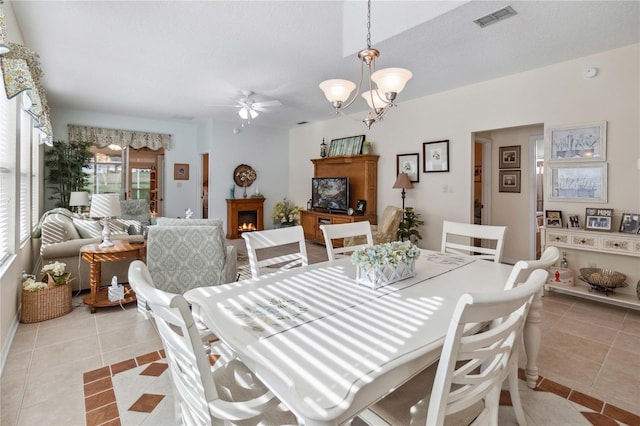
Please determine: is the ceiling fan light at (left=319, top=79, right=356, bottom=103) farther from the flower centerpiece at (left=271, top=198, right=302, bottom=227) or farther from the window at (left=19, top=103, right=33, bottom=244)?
the flower centerpiece at (left=271, top=198, right=302, bottom=227)

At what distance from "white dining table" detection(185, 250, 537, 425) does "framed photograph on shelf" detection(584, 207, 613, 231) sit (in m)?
2.39

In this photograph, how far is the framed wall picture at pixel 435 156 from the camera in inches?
186

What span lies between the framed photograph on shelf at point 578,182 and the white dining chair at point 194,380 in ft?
12.8

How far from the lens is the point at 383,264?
1.54 m

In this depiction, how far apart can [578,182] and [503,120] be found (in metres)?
1.14

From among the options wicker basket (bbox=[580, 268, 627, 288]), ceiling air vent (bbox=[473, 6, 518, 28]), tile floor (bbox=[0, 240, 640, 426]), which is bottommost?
tile floor (bbox=[0, 240, 640, 426])

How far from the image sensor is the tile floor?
171 centimetres

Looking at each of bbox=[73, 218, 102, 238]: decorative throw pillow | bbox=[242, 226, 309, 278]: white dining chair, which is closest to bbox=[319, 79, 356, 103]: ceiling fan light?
bbox=[242, 226, 309, 278]: white dining chair

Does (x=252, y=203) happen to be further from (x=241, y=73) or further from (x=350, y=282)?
(x=350, y=282)

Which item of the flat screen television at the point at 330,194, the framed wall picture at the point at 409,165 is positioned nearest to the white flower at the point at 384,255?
the framed wall picture at the point at 409,165

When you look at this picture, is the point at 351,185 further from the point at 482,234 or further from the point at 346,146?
the point at 482,234

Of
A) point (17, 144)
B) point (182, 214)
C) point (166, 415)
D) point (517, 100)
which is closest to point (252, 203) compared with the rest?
point (182, 214)

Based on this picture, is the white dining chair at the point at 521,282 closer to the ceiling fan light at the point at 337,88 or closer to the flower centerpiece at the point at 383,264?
the flower centerpiece at the point at 383,264

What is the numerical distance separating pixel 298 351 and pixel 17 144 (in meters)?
3.15
